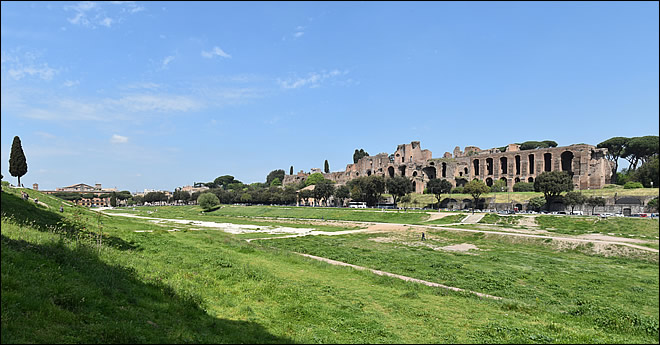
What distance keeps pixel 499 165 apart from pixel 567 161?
15293 mm

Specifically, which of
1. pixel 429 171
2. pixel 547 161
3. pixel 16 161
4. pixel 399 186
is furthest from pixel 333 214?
pixel 547 161

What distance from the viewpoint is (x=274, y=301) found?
11789 millimetres

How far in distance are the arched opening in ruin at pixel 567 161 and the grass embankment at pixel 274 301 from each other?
80.6m

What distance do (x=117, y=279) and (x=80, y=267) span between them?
97 cm

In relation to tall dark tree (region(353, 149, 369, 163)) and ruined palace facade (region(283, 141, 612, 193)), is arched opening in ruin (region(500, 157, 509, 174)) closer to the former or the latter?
ruined palace facade (region(283, 141, 612, 193))

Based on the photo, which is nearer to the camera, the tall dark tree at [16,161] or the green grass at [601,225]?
the green grass at [601,225]

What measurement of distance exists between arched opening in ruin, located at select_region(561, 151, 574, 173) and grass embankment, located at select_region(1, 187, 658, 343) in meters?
80.6

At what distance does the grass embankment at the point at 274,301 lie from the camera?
7.29 meters

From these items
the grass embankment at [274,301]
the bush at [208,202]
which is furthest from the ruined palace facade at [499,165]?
the grass embankment at [274,301]

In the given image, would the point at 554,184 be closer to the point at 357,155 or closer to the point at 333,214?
the point at 333,214

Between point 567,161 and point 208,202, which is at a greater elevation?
point 567,161

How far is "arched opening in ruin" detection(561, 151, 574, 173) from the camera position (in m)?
88.6

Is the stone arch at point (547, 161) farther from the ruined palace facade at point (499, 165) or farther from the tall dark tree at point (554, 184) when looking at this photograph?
the tall dark tree at point (554, 184)

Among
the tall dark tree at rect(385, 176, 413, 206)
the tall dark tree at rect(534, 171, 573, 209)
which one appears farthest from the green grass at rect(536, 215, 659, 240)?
the tall dark tree at rect(385, 176, 413, 206)
